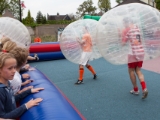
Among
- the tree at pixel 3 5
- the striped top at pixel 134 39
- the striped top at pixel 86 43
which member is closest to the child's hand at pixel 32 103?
the striped top at pixel 134 39

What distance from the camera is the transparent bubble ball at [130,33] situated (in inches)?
124

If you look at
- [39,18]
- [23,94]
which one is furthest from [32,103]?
[39,18]

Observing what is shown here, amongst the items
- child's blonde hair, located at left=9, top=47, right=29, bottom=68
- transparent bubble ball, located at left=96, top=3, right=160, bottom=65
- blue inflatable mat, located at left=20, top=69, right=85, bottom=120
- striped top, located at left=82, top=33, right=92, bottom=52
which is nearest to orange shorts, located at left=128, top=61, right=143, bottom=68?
transparent bubble ball, located at left=96, top=3, right=160, bottom=65

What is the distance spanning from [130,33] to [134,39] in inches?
4.6

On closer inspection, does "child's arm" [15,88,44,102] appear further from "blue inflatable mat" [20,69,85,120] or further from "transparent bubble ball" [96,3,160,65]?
"transparent bubble ball" [96,3,160,65]

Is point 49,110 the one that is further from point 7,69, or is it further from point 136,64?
point 136,64

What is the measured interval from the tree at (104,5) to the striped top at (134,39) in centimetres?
4375

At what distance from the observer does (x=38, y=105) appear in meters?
1.96

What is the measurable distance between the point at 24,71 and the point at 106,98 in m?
1.61

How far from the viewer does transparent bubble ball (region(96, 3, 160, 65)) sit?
314cm

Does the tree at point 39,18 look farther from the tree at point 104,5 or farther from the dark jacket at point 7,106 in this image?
A: the dark jacket at point 7,106

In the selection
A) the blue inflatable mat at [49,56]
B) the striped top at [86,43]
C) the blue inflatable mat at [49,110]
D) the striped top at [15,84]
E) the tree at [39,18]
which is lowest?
the blue inflatable mat at [49,56]

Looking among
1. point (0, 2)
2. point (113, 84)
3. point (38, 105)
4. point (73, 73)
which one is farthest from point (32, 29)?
point (0, 2)

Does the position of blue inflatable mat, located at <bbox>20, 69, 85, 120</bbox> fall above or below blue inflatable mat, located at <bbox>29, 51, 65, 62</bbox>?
above
